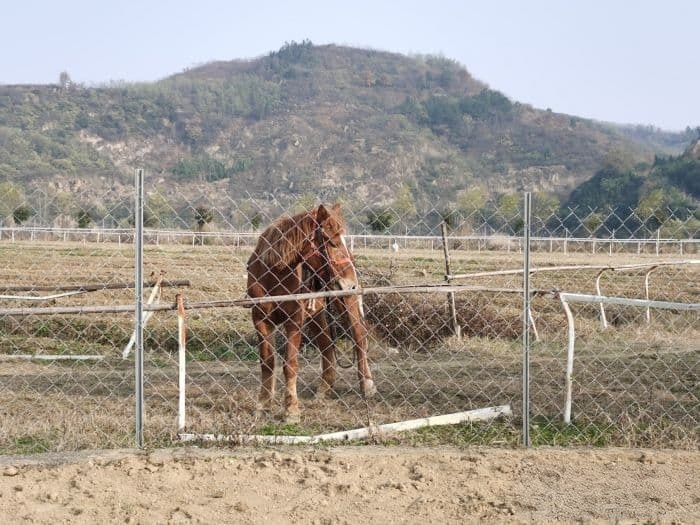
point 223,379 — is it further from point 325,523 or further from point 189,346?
point 325,523

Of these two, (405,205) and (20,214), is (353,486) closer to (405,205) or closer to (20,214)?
(405,205)

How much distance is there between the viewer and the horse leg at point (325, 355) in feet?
23.3

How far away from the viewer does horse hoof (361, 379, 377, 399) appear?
694 cm

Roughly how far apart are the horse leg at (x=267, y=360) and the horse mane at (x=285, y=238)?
54 cm

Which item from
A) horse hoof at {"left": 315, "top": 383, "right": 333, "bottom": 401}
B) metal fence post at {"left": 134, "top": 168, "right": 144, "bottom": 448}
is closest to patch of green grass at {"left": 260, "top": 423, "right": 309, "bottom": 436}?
metal fence post at {"left": 134, "top": 168, "right": 144, "bottom": 448}

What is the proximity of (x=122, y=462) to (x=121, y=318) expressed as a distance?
7.99 metres

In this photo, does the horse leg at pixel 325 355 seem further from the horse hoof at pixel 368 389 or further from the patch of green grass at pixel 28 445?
→ the patch of green grass at pixel 28 445

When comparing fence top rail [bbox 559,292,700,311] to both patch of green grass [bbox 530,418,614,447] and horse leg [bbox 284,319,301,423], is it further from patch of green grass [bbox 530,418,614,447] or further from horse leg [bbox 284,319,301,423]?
horse leg [bbox 284,319,301,423]

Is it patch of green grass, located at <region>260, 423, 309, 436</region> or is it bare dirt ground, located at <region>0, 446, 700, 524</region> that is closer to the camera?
bare dirt ground, located at <region>0, 446, 700, 524</region>

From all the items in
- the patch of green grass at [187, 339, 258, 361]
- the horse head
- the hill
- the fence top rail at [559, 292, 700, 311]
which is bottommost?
the patch of green grass at [187, 339, 258, 361]

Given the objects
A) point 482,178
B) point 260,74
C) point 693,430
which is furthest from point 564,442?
point 260,74

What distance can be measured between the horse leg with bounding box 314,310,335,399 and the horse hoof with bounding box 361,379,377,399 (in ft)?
1.09

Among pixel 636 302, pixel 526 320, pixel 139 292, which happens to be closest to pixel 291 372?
pixel 139 292

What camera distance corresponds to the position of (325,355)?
283 inches
